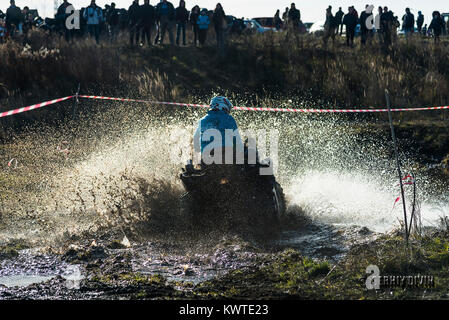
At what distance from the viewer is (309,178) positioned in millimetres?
15086

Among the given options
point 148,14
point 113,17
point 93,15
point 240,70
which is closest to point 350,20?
point 240,70

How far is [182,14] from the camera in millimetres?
26391

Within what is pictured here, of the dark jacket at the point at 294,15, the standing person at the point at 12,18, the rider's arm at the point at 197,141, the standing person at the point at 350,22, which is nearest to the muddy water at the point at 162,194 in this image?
the rider's arm at the point at 197,141

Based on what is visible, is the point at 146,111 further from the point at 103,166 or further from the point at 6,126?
the point at 103,166

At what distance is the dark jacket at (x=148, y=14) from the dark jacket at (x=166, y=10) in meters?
0.38

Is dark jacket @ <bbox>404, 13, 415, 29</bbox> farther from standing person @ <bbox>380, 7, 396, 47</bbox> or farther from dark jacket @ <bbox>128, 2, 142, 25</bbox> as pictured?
dark jacket @ <bbox>128, 2, 142, 25</bbox>

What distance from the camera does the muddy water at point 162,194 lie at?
29.6ft

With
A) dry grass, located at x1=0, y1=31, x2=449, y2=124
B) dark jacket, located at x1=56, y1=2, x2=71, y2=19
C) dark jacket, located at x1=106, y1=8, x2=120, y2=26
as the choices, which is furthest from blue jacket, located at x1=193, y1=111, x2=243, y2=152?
dark jacket, located at x1=106, y1=8, x2=120, y2=26

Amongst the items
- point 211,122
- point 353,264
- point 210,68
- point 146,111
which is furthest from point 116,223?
point 210,68

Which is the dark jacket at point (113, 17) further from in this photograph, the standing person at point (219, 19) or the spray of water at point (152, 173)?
the spray of water at point (152, 173)

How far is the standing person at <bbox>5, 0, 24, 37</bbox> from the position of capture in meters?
26.4

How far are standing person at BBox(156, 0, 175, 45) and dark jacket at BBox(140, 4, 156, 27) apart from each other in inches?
17.0

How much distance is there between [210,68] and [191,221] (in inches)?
605
